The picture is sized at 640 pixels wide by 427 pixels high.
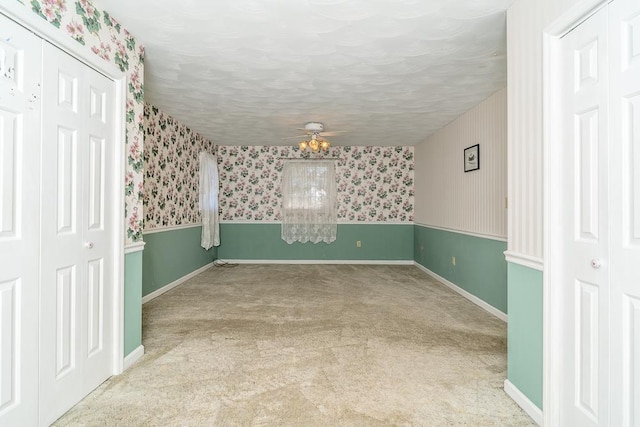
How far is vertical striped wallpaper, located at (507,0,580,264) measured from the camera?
189 cm

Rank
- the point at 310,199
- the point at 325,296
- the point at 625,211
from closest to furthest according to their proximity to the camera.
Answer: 1. the point at 625,211
2. the point at 325,296
3. the point at 310,199

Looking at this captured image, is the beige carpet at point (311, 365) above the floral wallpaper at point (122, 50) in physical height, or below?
below

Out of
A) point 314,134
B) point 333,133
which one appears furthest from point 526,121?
point 333,133

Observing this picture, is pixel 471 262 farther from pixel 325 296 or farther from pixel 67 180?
pixel 67 180

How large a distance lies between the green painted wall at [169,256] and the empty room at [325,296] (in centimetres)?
18

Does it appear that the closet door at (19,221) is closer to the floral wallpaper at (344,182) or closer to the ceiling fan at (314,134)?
the ceiling fan at (314,134)

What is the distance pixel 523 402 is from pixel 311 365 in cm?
134

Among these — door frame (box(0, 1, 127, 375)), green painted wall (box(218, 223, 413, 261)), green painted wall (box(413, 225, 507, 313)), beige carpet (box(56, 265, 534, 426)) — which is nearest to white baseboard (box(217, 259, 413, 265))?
green painted wall (box(218, 223, 413, 261))

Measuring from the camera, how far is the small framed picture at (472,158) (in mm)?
4316

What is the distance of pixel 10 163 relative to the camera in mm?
1625

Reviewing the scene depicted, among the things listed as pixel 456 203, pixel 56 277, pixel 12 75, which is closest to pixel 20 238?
pixel 56 277

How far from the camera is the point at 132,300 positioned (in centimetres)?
263

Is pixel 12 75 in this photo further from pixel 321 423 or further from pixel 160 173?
pixel 160 173

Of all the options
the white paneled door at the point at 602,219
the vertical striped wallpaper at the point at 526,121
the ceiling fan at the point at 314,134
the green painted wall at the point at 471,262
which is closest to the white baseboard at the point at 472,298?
the green painted wall at the point at 471,262
